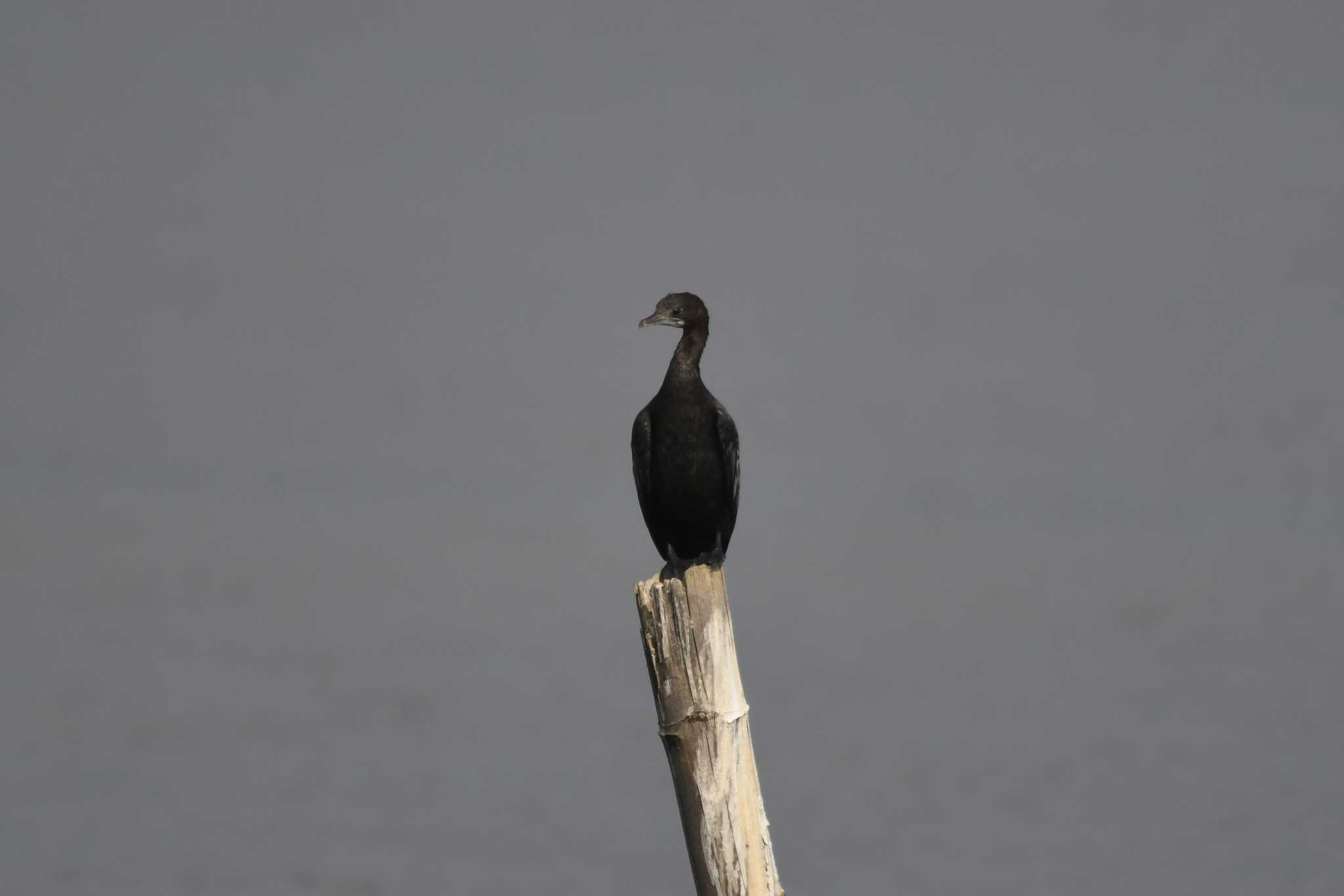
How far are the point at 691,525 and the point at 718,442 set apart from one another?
35 centimetres

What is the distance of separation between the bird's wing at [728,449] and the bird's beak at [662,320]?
324 mm

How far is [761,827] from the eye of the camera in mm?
3818

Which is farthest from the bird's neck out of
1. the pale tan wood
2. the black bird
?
the pale tan wood

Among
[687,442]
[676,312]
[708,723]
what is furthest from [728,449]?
[708,723]

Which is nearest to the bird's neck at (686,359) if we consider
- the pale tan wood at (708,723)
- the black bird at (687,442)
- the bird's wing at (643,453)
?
the black bird at (687,442)

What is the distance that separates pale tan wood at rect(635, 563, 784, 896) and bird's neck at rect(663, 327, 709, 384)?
1265mm

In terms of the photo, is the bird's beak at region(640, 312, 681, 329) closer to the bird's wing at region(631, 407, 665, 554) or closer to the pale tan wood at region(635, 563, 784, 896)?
the bird's wing at region(631, 407, 665, 554)

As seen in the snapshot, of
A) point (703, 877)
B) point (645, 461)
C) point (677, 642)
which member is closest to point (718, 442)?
point (645, 461)

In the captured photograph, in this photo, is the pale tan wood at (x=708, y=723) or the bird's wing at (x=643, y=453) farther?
the bird's wing at (x=643, y=453)

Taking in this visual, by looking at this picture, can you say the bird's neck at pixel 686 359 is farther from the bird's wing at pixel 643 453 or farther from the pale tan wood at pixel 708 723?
the pale tan wood at pixel 708 723

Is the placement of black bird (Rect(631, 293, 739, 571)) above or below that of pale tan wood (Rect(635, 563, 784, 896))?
above

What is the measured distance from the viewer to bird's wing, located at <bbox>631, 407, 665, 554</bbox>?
4.96 meters

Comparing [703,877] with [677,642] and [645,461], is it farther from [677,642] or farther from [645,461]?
[645,461]

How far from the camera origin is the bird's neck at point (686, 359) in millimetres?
4926
